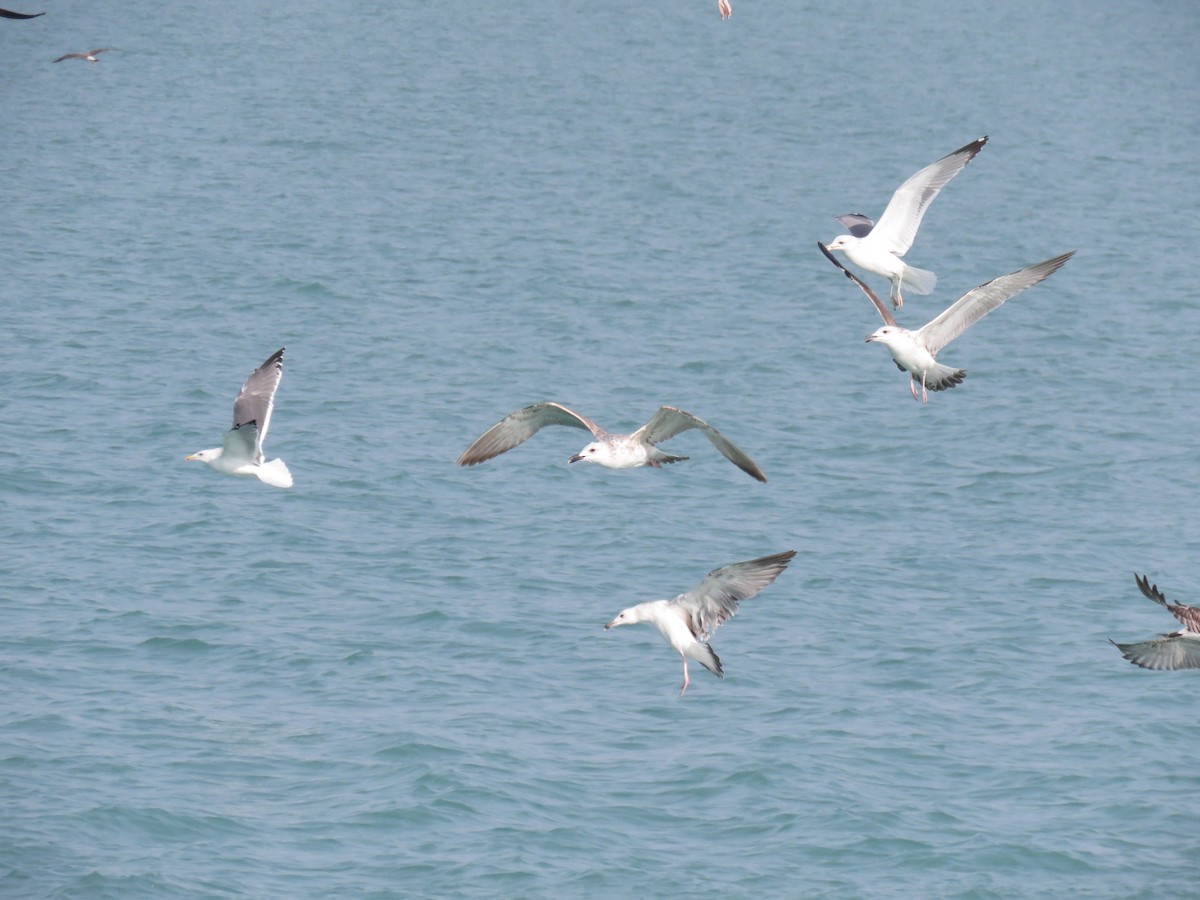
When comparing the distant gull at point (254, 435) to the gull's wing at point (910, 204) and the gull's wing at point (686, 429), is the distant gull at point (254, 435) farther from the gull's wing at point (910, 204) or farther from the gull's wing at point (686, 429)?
the gull's wing at point (910, 204)

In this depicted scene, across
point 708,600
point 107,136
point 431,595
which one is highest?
point 708,600

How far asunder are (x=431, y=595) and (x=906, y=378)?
15055 millimetres

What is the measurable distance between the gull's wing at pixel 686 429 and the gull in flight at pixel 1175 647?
3.72 meters

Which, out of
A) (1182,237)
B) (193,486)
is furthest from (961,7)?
(193,486)

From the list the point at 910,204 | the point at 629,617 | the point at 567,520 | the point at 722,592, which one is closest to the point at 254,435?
the point at 629,617

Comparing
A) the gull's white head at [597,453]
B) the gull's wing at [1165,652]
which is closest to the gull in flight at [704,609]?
the gull's white head at [597,453]

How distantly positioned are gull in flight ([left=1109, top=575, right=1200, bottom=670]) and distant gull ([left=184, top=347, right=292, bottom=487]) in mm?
7820

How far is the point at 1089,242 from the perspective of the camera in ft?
159

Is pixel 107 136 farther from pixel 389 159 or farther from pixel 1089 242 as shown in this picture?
pixel 1089 242

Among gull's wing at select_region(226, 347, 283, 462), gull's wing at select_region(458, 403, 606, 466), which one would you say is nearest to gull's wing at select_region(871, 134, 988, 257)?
gull's wing at select_region(458, 403, 606, 466)

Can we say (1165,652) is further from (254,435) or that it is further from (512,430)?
(254,435)

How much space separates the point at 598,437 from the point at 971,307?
11.7 feet

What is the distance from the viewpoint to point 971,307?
659 inches

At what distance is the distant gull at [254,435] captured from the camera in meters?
17.4
